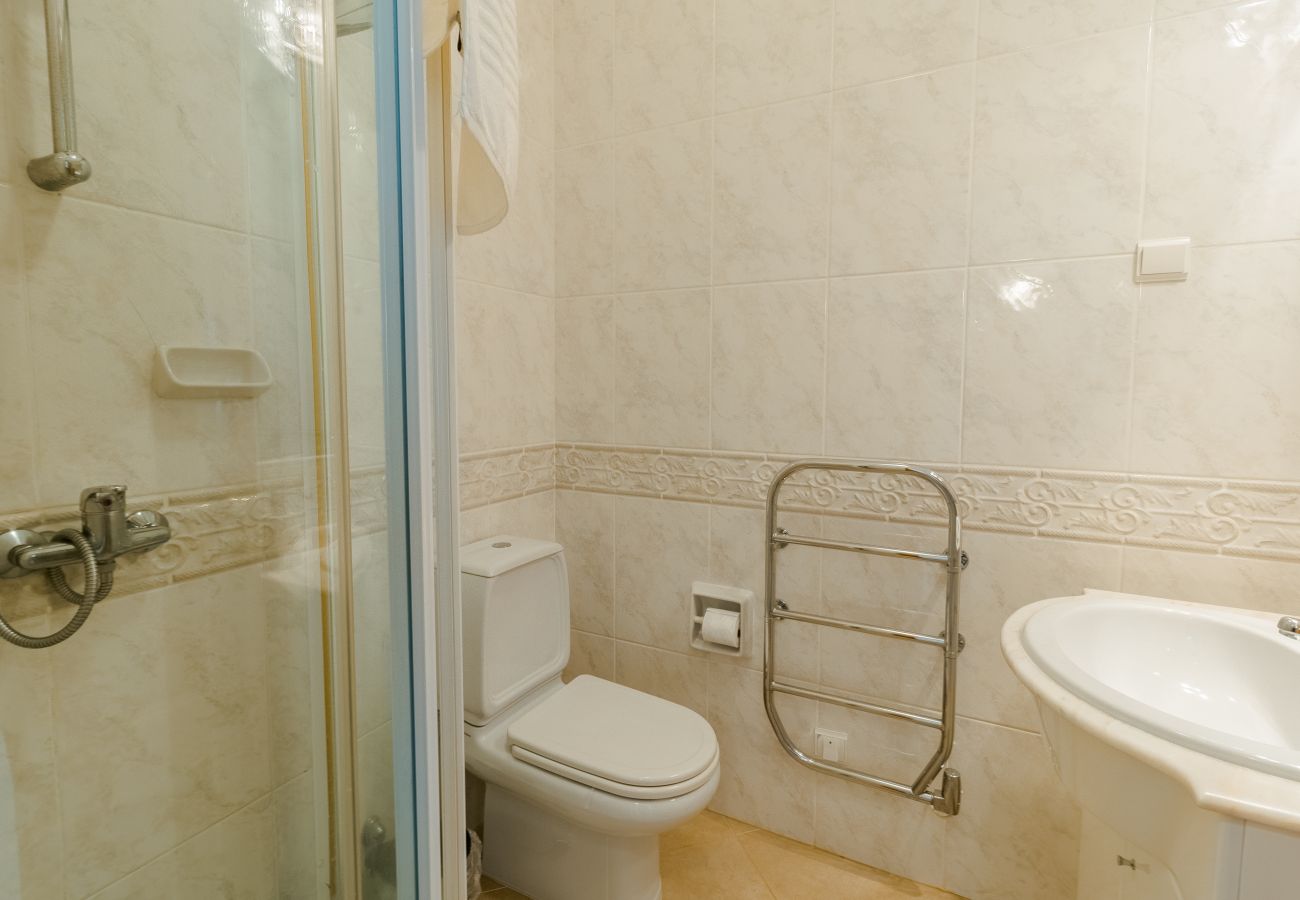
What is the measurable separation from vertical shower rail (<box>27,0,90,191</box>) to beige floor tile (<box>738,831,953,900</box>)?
6.16ft

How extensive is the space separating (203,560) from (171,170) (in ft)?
1.56

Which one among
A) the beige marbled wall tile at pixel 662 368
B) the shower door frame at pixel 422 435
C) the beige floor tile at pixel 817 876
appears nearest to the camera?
the shower door frame at pixel 422 435

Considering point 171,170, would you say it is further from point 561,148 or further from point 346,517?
point 561,148

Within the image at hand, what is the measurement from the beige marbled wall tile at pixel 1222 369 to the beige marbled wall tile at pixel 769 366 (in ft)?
2.19

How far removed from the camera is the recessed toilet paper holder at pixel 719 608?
1719mm

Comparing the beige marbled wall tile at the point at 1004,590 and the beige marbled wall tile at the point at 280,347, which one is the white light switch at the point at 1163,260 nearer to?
the beige marbled wall tile at the point at 1004,590

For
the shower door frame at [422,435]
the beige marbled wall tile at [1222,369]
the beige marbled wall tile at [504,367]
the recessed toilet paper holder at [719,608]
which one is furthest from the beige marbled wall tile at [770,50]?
the recessed toilet paper holder at [719,608]

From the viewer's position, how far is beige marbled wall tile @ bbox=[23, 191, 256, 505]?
71 cm

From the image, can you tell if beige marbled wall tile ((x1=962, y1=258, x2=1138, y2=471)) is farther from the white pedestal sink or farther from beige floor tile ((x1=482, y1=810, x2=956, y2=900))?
beige floor tile ((x1=482, y1=810, x2=956, y2=900))

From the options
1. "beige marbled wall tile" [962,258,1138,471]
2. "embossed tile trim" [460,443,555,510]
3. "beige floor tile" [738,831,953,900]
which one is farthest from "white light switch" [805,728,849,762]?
"embossed tile trim" [460,443,555,510]

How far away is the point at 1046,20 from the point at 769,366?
36.3 inches

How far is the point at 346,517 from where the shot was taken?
2.38 ft

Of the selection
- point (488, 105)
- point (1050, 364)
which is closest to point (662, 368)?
point (1050, 364)

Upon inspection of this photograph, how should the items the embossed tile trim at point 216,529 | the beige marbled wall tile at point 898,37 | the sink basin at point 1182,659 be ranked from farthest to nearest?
the beige marbled wall tile at point 898,37 < the sink basin at point 1182,659 < the embossed tile trim at point 216,529
